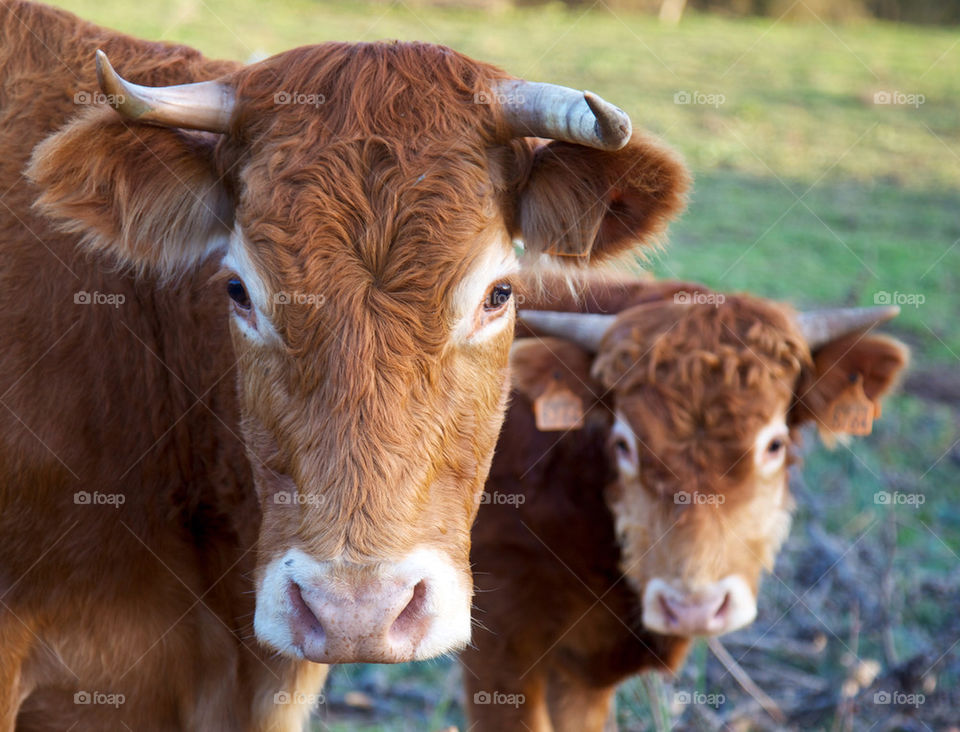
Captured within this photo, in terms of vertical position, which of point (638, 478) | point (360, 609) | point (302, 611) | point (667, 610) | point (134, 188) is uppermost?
point (134, 188)

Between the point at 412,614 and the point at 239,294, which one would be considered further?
the point at 239,294

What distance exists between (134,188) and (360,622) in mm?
1449

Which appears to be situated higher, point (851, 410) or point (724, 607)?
point (851, 410)

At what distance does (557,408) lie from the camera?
14.9 ft

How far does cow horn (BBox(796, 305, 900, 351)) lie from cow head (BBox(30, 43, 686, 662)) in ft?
5.91

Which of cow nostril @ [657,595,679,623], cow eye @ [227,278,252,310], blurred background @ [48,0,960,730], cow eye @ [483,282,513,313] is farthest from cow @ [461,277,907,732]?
cow eye @ [227,278,252,310]

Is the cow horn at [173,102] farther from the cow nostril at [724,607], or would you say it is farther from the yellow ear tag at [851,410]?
the yellow ear tag at [851,410]

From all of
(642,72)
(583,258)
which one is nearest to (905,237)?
(642,72)

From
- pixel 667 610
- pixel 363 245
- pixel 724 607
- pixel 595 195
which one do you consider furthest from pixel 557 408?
pixel 363 245

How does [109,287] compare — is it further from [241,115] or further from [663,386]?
[663,386]

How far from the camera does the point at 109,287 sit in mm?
3279

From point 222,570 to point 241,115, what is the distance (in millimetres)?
1514

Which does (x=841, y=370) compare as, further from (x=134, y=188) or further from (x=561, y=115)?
(x=134, y=188)

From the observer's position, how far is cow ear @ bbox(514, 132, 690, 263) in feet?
9.66
